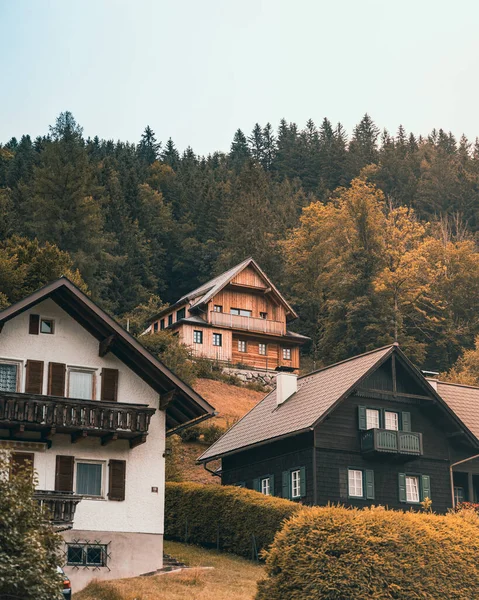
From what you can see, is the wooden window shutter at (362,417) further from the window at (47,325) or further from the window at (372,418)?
the window at (47,325)

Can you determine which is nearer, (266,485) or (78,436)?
(78,436)

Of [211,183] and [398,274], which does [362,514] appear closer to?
[398,274]

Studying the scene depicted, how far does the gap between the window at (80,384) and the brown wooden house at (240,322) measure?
138 ft

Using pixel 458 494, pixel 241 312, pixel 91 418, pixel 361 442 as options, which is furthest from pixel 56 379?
pixel 241 312

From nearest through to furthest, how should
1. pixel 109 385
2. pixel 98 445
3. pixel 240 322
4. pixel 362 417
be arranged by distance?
1. pixel 98 445
2. pixel 109 385
3. pixel 362 417
4. pixel 240 322

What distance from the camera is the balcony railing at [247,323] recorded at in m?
80.1

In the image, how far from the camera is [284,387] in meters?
45.8

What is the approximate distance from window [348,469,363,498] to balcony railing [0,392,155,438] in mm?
11113

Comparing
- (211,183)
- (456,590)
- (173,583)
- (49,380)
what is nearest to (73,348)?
(49,380)

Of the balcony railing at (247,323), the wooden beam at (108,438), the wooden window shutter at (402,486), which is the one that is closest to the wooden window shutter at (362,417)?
the wooden window shutter at (402,486)

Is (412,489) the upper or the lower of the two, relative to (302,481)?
lower

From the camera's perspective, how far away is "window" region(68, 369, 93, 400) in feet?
113

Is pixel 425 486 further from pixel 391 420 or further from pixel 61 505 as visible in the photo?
pixel 61 505

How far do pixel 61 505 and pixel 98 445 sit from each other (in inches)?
167
